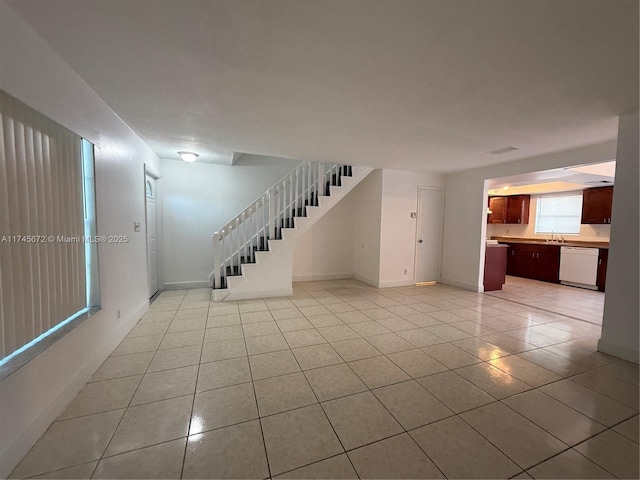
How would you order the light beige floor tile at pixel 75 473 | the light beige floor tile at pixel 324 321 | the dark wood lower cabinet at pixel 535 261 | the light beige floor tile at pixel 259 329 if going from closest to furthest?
the light beige floor tile at pixel 75 473, the light beige floor tile at pixel 259 329, the light beige floor tile at pixel 324 321, the dark wood lower cabinet at pixel 535 261

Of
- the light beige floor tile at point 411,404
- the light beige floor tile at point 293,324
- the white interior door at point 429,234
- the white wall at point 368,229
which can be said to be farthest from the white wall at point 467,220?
the light beige floor tile at point 411,404

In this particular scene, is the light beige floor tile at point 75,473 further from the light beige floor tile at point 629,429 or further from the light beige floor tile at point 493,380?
the light beige floor tile at point 629,429

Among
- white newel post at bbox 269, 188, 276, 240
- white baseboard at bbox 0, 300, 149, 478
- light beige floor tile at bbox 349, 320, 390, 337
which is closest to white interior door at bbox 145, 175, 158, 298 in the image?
white baseboard at bbox 0, 300, 149, 478

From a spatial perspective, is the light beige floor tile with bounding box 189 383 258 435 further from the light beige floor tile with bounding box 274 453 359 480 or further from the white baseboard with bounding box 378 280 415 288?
the white baseboard with bounding box 378 280 415 288

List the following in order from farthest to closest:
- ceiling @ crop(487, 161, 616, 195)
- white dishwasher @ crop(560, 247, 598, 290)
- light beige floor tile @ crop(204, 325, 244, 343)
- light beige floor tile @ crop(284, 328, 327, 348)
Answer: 1. white dishwasher @ crop(560, 247, 598, 290)
2. ceiling @ crop(487, 161, 616, 195)
3. light beige floor tile @ crop(204, 325, 244, 343)
4. light beige floor tile @ crop(284, 328, 327, 348)

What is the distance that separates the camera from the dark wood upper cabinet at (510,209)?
6.95m

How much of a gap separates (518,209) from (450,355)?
6.37 m

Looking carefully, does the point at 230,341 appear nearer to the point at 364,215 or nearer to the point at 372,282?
the point at 372,282

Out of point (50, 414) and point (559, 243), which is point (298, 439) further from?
point (559, 243)

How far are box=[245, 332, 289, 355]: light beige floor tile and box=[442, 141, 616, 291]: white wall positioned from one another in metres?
4.28

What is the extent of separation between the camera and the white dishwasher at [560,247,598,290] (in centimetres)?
545

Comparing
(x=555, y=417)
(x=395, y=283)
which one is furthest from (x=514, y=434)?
(x=395, y=283)

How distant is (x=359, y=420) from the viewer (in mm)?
1754

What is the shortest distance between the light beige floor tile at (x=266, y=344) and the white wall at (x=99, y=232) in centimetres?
137
